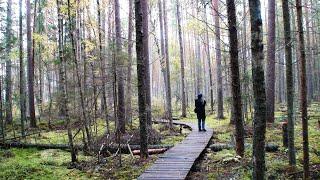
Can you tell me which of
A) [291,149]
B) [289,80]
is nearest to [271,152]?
[291,149]

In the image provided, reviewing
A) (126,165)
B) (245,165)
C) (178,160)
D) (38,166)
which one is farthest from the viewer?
(38,166)

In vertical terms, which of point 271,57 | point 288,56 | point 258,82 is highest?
point 271,57

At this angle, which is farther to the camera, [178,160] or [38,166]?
[38,166]

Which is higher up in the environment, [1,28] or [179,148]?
[1,28]

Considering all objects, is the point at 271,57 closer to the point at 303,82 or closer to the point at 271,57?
the point at 271,57

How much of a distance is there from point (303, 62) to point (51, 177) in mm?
7722

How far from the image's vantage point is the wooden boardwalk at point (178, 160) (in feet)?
30.7

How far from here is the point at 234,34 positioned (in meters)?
10.6

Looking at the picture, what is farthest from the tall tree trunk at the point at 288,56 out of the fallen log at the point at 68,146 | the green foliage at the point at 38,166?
the green foliage at the point at 38,166

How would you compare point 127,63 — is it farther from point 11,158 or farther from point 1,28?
point 1,28

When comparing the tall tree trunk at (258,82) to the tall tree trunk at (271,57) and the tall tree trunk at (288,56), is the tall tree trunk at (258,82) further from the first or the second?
the tall tree trunk at (271,57)

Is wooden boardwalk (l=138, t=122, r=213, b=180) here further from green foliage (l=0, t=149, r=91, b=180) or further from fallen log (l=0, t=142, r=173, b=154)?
green foliage (l=0, t=149, r=91, b=180)

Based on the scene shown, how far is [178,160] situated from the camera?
11047 mm

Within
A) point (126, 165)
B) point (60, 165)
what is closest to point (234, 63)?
point (126, 165)
